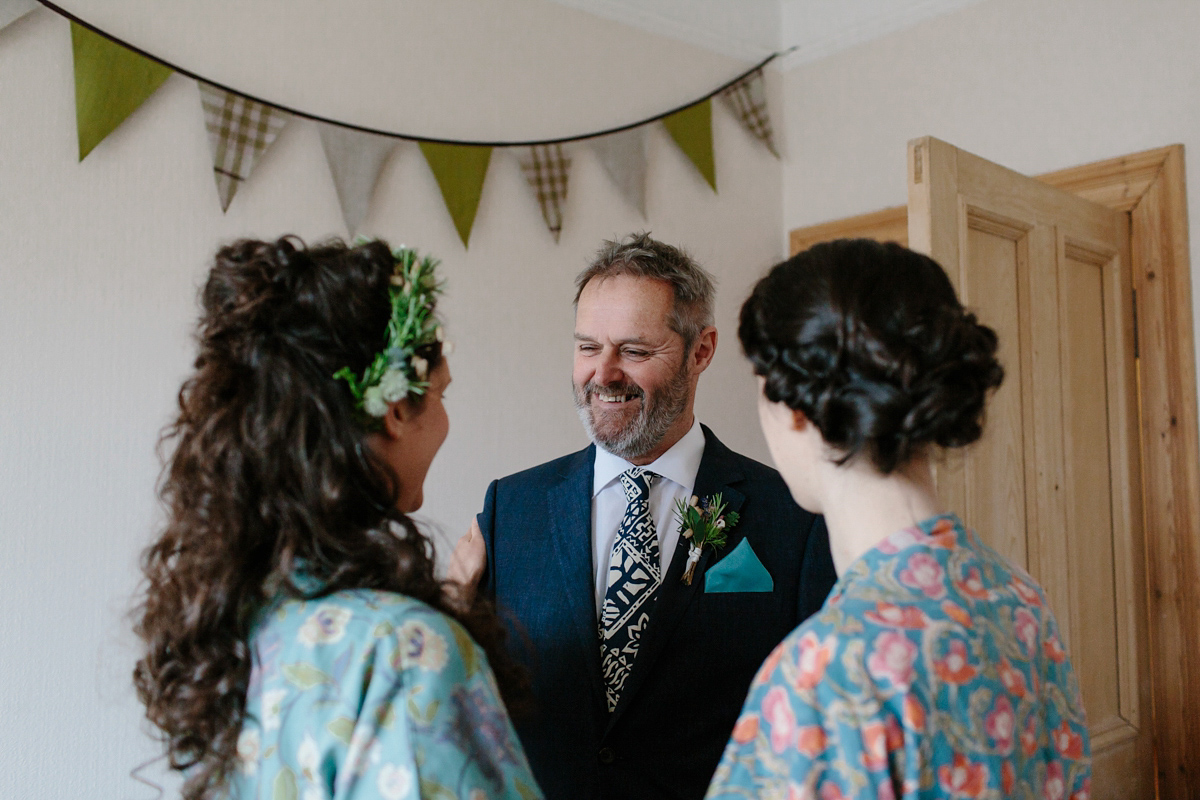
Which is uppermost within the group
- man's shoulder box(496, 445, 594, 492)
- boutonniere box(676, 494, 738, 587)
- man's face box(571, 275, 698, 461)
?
man's face box(571, 275, 698, 461)

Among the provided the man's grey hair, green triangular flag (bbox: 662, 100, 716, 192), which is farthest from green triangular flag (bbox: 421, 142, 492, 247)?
the man's grey hair

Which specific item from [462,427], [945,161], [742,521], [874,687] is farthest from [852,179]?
[874,687]

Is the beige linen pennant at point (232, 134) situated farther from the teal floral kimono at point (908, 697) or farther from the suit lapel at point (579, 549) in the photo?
the teal floral kimono at point (908, 697)

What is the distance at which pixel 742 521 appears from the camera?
178 cm

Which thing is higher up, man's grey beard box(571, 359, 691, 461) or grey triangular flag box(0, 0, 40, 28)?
grey triangular flag box(0, 0, 40, 28)

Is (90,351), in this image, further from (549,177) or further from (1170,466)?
(1170,466)

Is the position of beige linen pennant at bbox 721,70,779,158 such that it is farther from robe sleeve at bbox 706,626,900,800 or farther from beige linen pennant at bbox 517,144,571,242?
robe sleeve at bbox 706,626,900,800

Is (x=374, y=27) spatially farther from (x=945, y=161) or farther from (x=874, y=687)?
(x=874, y=687)

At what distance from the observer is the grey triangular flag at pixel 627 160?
316cm

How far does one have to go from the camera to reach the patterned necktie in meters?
1.67

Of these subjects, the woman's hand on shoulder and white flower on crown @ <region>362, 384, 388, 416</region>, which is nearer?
white flower on crown @ <region>362, 384, 388, 416</region>

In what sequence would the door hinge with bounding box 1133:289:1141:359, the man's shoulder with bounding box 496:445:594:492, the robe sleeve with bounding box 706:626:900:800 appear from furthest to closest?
the door hinge with bounding box 1133:289:1141:359 → the man's shoulder with bounding box 496:445:594:492 → the robe sleeve with bounding box 706:626:900:800

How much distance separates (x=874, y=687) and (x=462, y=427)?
2.06 m

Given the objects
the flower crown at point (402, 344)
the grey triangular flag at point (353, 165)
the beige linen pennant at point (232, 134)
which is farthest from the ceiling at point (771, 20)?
the flower crown at point (402, 344)
